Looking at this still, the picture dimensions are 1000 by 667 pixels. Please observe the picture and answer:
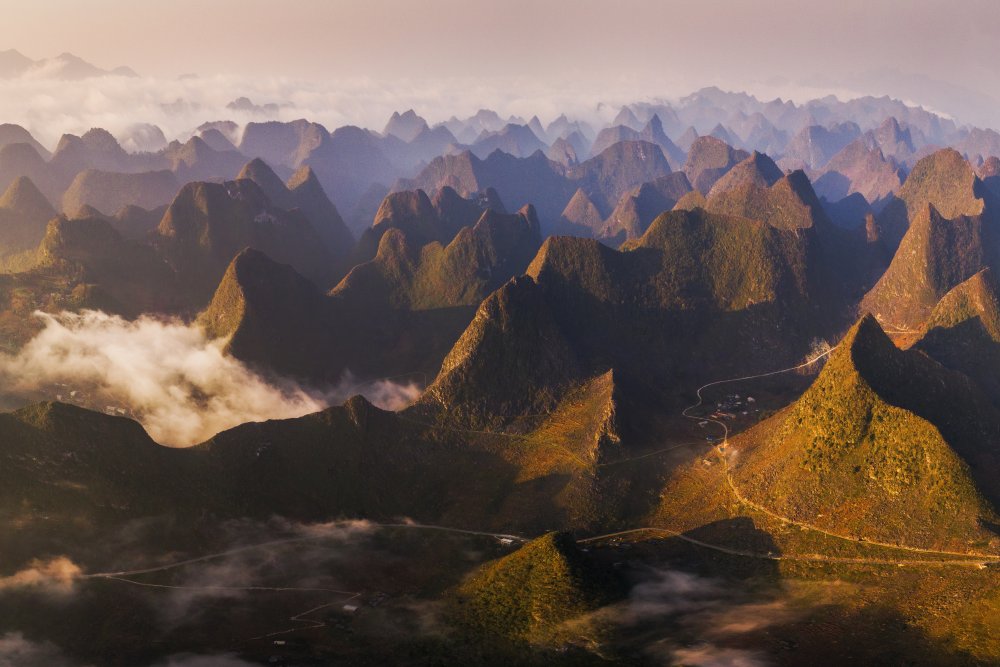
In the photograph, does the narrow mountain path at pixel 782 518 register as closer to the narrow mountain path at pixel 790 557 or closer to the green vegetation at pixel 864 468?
the green vegetation at pixel 864 468

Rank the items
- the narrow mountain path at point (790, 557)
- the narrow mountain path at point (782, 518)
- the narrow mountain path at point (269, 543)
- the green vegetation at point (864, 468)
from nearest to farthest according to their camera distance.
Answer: the narrow mountain path at point (790, 557)
the narrow mountain path at point (782, 518)
the narrow mountain path at point (269, 543)
the green vegetation at point (864, 468)

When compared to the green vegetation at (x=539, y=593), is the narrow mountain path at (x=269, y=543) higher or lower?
higher

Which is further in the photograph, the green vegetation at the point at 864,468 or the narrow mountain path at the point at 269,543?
the green vegetation at the point at 864,468

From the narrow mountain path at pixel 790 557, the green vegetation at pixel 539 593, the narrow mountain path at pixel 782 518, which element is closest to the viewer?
the green vegetation at pixel 539 593

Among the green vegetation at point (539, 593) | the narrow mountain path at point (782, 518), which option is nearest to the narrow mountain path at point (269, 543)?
the green vegetation at point (539, 593)

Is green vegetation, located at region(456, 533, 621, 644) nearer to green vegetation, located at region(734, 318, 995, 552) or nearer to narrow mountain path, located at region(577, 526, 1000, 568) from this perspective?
narrow mountain path, located at region(577, 526, 1000, 568)

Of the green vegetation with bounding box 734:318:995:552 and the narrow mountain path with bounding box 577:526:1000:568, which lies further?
the green vegetation with bounding box 734:318:995:552

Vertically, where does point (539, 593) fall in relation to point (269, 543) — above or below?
below

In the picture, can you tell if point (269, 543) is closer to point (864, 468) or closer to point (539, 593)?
point (539, 593)

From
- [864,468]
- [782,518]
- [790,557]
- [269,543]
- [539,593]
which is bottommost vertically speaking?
[790,557]

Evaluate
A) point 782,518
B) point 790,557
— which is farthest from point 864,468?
point 790,557

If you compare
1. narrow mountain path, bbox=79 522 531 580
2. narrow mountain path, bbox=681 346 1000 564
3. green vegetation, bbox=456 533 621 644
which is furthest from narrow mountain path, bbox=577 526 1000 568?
green vegetation, bbox=456 533 621 644
